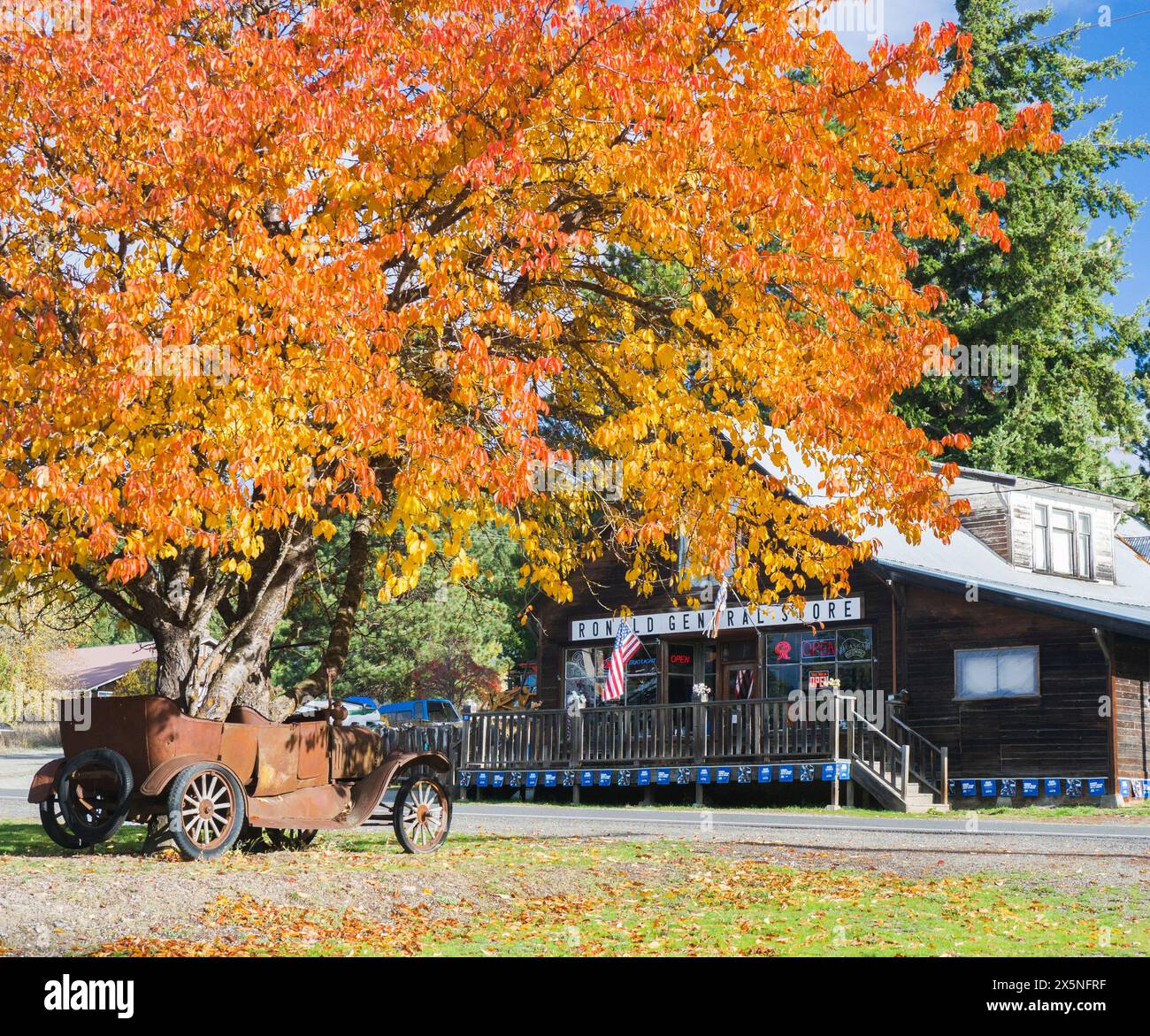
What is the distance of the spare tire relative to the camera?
12.2 m

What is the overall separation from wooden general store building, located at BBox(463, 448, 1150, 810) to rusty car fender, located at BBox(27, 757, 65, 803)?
12626mm

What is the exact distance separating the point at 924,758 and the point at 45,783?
64.5 ft

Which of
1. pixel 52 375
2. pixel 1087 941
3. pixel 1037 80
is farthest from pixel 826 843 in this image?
pixel 1037 80

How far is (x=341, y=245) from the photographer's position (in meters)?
12.8

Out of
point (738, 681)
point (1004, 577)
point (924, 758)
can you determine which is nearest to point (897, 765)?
point (924, 758)

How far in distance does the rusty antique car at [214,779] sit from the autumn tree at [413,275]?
119 centimetres

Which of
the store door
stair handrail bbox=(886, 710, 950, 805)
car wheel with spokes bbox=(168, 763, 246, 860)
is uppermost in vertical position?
the store door

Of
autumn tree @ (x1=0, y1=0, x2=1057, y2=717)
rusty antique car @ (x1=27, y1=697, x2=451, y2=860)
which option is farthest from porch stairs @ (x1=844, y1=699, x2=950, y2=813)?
rusty antique car @ (x1=27, y1=697, x2=451, y2=860)

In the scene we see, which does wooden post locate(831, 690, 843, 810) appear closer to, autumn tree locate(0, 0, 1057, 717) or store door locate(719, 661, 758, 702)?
store door locate(719, 661, 758, 702)

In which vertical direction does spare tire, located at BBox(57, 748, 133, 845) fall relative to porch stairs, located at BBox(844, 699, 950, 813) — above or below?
above

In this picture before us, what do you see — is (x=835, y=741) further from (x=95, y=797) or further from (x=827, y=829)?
(x=95, y=797)

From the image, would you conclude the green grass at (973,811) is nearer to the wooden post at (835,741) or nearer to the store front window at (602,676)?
the wooden post at (835,741)

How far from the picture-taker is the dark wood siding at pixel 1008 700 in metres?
26.9

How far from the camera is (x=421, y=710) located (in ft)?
178
